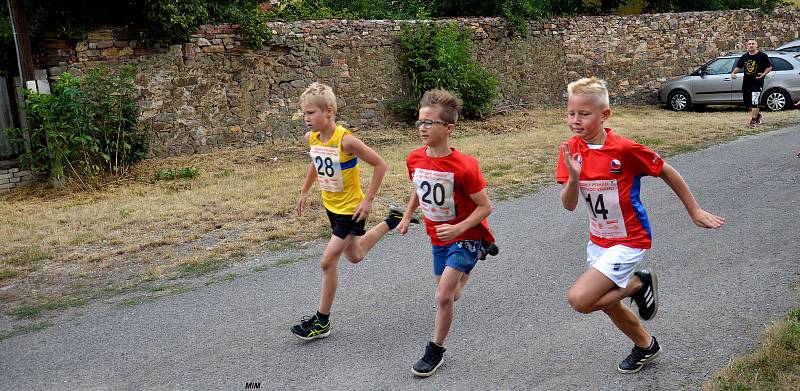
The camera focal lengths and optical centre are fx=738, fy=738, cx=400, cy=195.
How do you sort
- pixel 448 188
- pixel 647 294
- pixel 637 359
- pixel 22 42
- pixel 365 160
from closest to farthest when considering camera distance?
pixel 647 294
pixel 637 359
pixel 448 188
pixel 365 160
pixel 22 42

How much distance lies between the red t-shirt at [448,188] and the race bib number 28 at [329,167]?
0.72m

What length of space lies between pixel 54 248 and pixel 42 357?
3.24 meters

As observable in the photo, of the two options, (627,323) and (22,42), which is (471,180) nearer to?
(627,323)

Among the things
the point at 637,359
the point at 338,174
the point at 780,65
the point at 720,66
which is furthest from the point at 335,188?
the point at 720,66

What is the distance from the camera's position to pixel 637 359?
414 centimetres

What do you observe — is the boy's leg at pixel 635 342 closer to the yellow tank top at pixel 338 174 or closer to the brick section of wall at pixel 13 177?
the yellow tank top at pixel 338 174

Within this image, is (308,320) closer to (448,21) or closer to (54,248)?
(54,248)

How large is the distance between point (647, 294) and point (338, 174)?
209 centimetres

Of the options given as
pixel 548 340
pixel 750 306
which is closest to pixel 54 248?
pixel 548 340

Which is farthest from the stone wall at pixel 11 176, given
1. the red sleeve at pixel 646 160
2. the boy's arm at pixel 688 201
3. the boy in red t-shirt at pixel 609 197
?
the boy's arm at pixel 688 201

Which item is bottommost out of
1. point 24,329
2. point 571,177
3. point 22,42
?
point 24,329

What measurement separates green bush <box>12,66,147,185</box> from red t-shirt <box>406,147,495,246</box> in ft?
26.1

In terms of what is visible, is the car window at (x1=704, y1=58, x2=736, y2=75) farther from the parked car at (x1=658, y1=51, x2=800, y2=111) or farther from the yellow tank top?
the yellow tank top

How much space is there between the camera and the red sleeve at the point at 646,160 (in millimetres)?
3848
